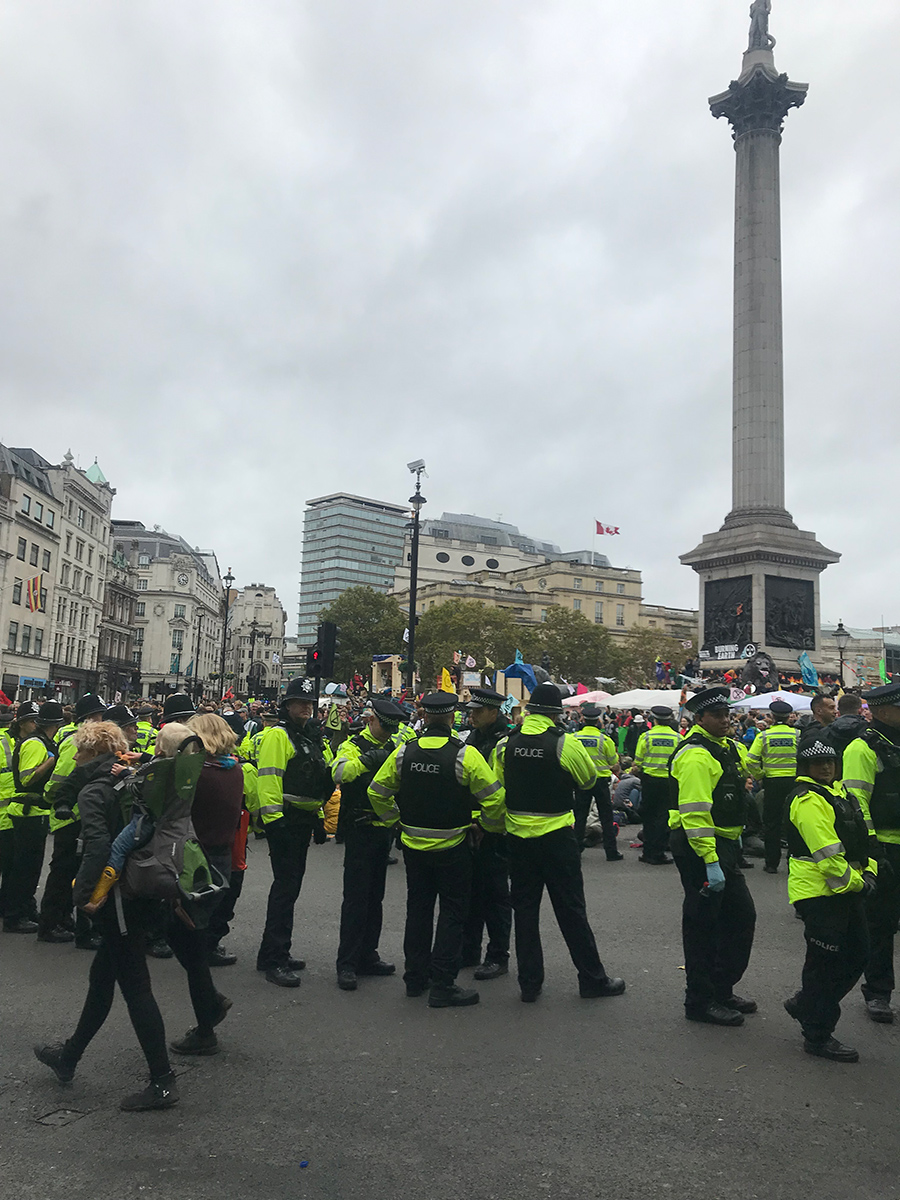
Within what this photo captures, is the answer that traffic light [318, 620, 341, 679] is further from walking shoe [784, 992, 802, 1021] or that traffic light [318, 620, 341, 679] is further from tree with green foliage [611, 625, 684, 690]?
tree with green foliage [611, 625, 684, 690]

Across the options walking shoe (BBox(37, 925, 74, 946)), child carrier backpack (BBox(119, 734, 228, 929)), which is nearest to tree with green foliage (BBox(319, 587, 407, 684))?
walking shoe (BBox(37, 925, 74, 946))

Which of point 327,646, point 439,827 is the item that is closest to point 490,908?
point 439,827

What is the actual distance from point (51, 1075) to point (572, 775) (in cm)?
358

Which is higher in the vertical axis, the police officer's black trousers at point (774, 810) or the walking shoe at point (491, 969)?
the police officer's black trousers at point (774, 810)

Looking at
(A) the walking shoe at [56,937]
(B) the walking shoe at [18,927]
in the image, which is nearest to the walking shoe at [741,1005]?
(A) the walking shoe at [56,937]

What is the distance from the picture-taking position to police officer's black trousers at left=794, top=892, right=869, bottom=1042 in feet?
16.7

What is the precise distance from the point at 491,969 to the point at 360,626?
7810cm

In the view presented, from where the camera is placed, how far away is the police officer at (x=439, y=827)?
20.0ft

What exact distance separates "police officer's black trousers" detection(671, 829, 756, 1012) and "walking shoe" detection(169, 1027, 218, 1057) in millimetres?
2999

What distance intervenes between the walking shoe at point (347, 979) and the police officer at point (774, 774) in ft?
21.5

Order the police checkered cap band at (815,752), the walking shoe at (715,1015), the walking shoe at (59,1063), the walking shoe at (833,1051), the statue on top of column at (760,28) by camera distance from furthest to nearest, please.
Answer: the statue on top of column at (760,28) → the walking shoe at (715,1015) → the police checkered cap band at (815,752) → the walking shoe at (833,1051) → the walking shoe at (59,1063)

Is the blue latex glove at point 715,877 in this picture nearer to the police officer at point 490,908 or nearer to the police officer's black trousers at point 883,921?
the police officer's black trousers at point 883,921

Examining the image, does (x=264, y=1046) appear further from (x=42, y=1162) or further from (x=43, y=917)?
(x=43, y=917)

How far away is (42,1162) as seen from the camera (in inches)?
151
